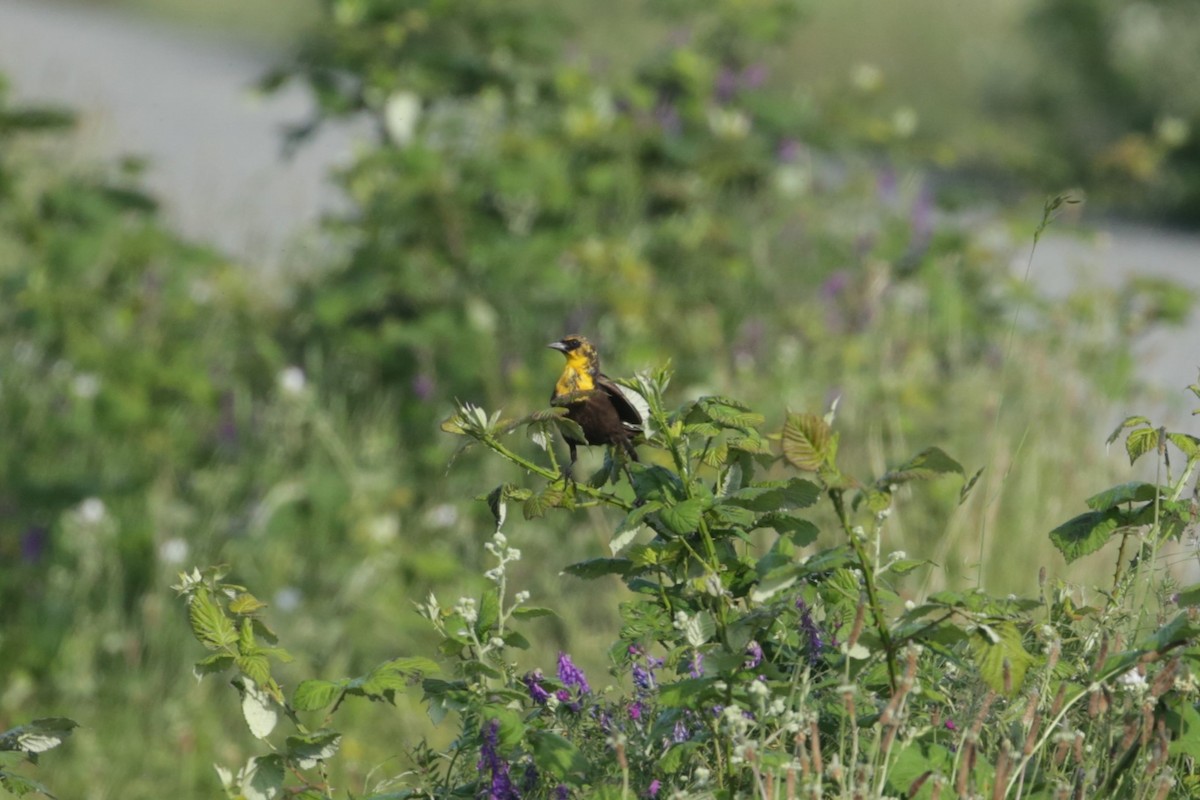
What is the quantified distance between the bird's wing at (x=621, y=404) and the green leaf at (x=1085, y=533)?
1.77 ft

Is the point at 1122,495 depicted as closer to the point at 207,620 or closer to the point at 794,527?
the point at 794,527

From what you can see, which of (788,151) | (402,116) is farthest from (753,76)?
(402,116)

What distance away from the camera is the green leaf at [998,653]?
165 cm

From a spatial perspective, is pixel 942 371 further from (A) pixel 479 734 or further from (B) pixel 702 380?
(A) pixel 479 734

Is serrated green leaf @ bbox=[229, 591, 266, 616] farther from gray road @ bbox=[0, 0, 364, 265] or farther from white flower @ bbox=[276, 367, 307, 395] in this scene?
gray road @ bbox=[0, 0, 364, 265]

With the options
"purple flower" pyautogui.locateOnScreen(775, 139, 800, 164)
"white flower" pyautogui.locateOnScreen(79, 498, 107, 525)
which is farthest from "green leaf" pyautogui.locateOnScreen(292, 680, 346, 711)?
"purple flower" pyautogui.locateOnScreen(775, 139, 800, 164)

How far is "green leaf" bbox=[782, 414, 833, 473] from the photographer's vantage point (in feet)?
5.16

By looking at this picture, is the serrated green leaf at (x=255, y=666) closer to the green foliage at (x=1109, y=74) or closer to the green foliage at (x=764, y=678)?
the green foliage at (x=764, y=678)

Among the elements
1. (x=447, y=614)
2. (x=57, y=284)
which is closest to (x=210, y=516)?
(x=57, y=284)

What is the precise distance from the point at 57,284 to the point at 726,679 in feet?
14.2

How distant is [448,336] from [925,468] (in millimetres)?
3798

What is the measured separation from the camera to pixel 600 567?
6.14 feet

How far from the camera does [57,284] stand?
550cm

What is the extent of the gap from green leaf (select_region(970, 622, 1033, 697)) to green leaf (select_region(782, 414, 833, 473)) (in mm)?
267
